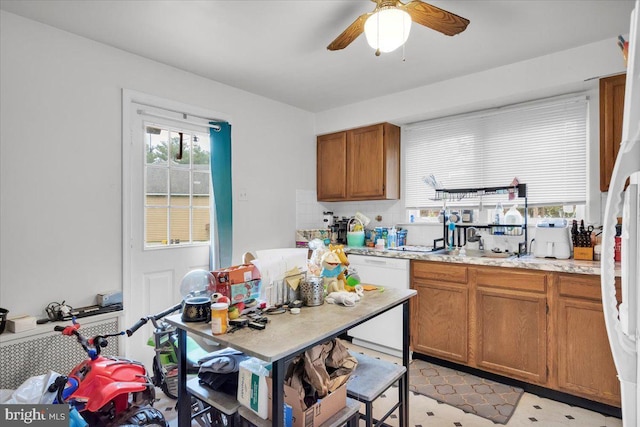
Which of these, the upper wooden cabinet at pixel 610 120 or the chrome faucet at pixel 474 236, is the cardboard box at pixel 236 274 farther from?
the upper wooden cabinet at pixel 610 120

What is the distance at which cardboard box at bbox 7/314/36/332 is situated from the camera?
1.95 meters

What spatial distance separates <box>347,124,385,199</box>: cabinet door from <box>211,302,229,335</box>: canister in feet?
8.17

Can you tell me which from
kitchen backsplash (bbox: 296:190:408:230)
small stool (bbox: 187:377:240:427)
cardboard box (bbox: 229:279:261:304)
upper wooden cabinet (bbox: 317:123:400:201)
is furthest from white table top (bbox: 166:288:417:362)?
kitchen backsplash (bbox: 296:190:408:230)

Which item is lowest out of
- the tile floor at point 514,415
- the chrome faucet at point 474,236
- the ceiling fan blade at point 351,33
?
the tile floor at point 514,415

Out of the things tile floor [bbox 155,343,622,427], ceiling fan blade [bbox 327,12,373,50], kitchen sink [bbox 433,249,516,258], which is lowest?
tile floor [bbox 155,343,622,427]

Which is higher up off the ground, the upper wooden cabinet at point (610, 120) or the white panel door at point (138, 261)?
the upper wooden cabinet at point (610, 120)

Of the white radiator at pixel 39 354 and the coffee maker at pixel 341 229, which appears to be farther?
the coffee maker at pixel 341 229

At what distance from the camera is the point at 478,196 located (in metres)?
3.23

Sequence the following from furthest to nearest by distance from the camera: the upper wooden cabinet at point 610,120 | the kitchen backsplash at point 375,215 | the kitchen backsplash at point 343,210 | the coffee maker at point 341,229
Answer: the coffee maker at point 341,229 < the kitchen backsplash at point 343,210 < the kitchen backsplash at point 375,215 < the upper wooden cabinet at point 610,120

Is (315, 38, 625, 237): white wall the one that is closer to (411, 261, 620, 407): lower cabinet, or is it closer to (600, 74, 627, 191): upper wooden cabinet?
(600, 74, 627, 191): upper wooden cabinet

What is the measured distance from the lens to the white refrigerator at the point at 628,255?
100cm

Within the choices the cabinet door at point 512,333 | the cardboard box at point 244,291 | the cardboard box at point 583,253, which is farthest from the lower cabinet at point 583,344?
the cardboard box at point 244,291

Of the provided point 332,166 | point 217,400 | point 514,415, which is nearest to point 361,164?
point 332,166

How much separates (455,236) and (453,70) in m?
1.51
